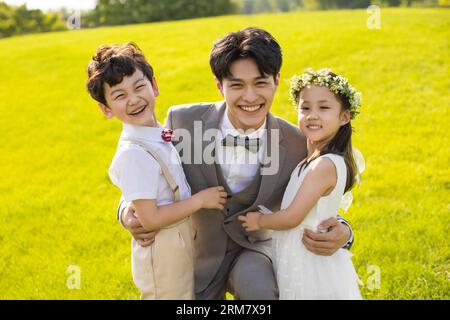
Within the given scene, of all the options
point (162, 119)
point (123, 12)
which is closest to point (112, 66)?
point (162, 119)

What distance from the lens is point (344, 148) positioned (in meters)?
3.07

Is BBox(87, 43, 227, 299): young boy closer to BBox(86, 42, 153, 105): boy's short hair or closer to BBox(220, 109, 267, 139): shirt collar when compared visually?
BBox(86, 42, 153, 105): boy's short hair

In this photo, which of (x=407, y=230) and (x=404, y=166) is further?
(x=404, y=166)

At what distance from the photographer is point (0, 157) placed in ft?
27.9

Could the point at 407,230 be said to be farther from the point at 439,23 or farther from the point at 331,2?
the point at 331,2

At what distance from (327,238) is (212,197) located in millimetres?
688

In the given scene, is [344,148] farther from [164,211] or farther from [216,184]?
[164,211]

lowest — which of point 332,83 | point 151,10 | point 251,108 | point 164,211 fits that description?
point 164,211

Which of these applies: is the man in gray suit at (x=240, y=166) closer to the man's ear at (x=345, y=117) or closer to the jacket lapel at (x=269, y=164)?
the jacket lapel at (x=269, y=164)

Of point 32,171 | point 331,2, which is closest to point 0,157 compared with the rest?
point 32,171

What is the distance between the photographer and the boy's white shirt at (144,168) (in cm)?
286

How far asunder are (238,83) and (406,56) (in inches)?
345

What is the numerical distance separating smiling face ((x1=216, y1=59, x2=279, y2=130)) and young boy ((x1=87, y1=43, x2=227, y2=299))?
1.42 feet

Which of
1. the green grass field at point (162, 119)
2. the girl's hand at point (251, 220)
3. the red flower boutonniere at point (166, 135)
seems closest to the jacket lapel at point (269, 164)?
the girl's hand at point (251, 220)
